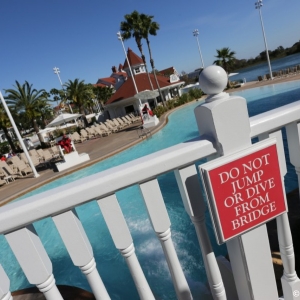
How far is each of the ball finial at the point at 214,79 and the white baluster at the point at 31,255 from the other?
989 mm

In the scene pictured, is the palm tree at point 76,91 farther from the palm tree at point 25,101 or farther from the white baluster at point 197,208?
the white baluster at point 197,208

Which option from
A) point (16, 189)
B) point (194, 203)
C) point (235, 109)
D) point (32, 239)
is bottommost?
point (16, 189)

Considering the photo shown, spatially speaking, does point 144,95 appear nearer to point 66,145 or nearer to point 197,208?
point 66,145

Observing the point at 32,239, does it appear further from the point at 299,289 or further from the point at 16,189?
the point at 16,189

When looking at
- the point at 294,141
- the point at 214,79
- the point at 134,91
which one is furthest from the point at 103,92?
the point at 214,79

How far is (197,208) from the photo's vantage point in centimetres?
117

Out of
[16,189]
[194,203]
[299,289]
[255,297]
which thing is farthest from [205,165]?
[16,189]

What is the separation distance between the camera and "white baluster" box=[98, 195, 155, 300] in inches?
41.4

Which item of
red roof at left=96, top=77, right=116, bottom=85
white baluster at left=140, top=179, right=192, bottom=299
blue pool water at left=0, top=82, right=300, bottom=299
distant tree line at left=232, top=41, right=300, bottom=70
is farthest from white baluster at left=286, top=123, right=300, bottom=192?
distant tree line at left=232, top=41, right=300, bottom=70

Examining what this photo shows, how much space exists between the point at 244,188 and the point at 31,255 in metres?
1.00

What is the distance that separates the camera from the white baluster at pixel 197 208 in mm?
1112

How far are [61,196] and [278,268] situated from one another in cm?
220

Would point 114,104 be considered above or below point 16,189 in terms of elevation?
above

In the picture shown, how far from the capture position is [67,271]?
4578 millimetres
